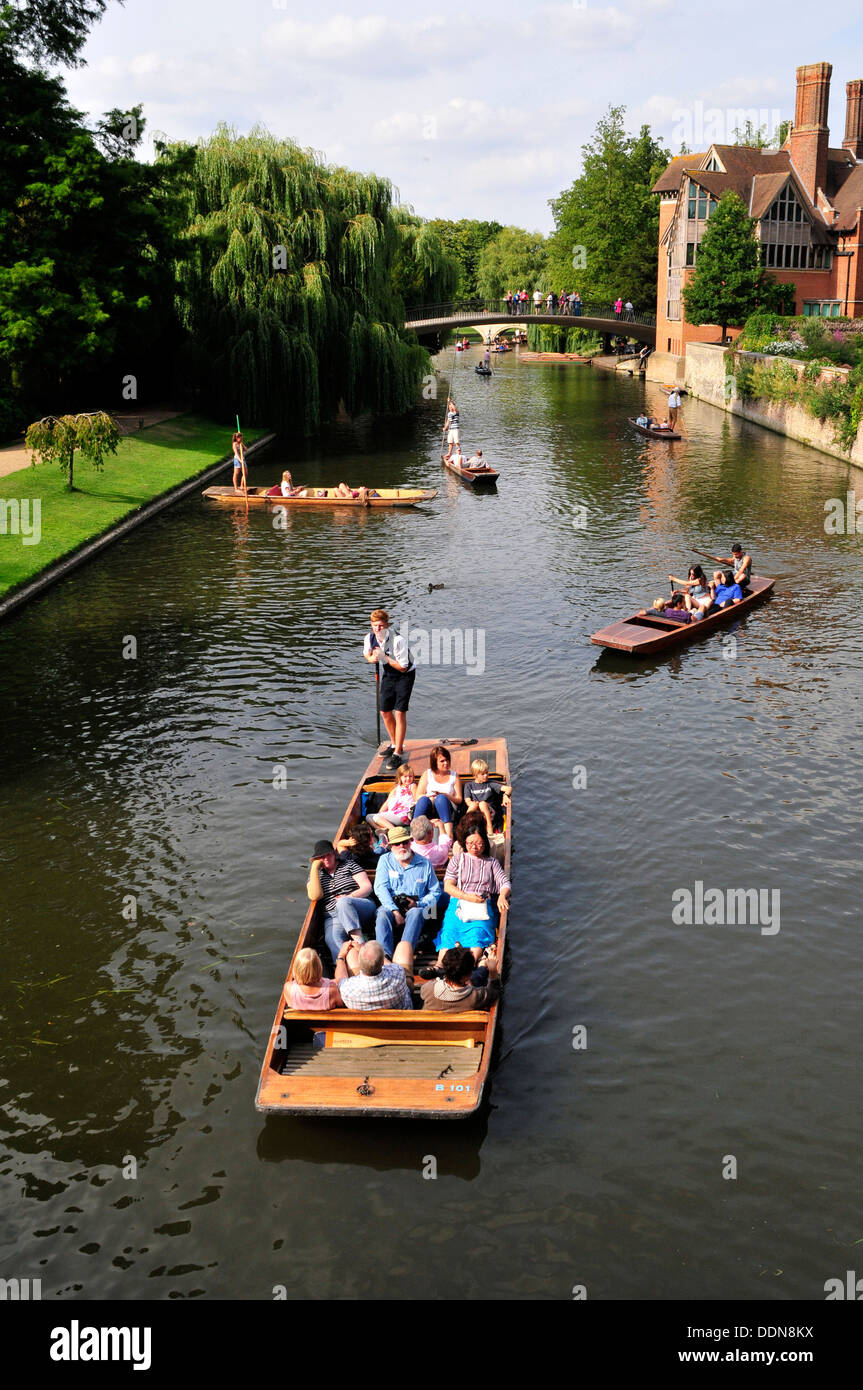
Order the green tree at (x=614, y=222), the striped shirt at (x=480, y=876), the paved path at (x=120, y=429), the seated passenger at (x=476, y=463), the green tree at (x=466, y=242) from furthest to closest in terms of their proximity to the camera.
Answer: the green tree at (x=466, y=242)
the green tree at (x=614, y=222)
the seated passenger at (x=476, y=463)
the paved path at (x=120, y=429)
the striped shirt at (x=480, y=876)

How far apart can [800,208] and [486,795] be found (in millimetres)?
62206

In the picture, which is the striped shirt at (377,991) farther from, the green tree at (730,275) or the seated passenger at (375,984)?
the green tree at (730,275)

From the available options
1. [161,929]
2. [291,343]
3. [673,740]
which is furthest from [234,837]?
[291,343]

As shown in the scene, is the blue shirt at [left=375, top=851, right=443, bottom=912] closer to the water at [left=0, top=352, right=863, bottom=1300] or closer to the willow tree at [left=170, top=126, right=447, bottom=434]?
the water at [left=0, top=352, right=863, bottom=1300]

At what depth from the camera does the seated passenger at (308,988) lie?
31.5ft

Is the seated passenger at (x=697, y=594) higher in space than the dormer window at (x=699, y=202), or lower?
lower

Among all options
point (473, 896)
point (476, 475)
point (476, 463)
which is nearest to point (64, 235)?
point (476, 463)

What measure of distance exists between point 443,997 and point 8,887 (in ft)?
18.2

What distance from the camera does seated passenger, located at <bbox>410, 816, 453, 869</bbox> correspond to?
11.9m

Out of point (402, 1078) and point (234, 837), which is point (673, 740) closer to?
point (234, 837)

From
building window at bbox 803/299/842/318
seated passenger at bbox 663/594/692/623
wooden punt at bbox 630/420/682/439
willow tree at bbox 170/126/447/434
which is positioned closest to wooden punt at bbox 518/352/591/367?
building window at bbox 803/299/842/318

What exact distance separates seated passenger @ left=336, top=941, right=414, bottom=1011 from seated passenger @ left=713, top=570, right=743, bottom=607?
45.1ft

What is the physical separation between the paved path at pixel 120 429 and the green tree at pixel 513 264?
78208mm

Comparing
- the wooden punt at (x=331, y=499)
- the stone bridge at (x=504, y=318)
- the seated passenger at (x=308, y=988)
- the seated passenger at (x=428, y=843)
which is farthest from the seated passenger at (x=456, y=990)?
the stone bridge at (x=504, y=318)
